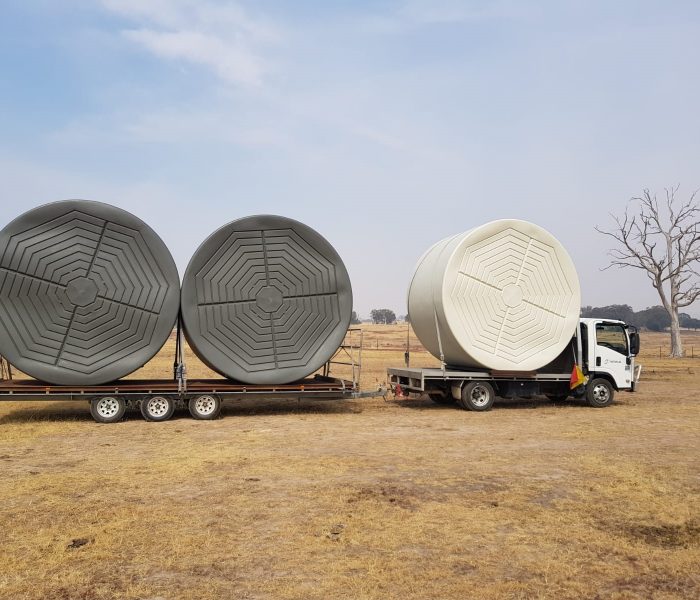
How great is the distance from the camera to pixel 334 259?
15406mm

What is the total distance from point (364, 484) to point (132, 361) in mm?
6978

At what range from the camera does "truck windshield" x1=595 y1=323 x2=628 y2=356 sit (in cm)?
1736

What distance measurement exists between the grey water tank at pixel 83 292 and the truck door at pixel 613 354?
10.5m

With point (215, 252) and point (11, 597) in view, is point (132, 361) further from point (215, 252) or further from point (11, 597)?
point (11, 597)

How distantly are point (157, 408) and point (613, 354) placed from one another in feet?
36.9

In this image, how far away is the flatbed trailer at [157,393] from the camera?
43.8ft

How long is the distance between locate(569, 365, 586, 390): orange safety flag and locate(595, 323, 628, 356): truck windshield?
3.27 feet

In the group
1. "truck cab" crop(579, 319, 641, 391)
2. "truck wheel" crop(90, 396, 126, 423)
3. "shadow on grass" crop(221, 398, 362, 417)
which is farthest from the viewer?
"truck cab" crop(579, 319, 641, 391)

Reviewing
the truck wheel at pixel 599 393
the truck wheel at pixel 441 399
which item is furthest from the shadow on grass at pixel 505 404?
the truck wheel at pixel 599 393

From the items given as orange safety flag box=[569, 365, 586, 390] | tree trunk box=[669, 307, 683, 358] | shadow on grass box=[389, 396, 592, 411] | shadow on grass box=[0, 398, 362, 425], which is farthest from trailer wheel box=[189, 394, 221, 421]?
tree trunk box=[669, 307, 683, 358]

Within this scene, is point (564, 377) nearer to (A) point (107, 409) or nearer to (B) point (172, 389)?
(B) point (172, 389)

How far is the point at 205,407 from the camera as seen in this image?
567 inches

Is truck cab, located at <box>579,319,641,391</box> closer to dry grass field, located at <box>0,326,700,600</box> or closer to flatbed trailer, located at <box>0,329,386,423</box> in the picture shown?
dry grass field, located at <box>0,326,700,600</box>

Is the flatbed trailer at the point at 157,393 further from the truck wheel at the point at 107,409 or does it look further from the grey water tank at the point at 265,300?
the grey water tank at the point at 265,300
